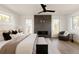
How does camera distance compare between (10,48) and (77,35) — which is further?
(77,35)

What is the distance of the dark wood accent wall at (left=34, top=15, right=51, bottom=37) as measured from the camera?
10508mm

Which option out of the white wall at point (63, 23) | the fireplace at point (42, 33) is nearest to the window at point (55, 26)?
the white wall at point (63, 23)

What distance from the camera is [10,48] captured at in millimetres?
2521

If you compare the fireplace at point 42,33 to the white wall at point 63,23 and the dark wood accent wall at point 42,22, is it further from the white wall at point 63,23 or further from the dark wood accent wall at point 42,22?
the white wall at point 63,23

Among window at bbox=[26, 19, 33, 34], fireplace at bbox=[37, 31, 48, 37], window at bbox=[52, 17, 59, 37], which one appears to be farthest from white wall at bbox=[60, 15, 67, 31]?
window at bbox=[26, 19, 33, 34]

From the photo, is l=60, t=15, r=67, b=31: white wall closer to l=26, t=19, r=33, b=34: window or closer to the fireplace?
the fireplace

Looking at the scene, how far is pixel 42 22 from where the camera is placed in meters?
10.6

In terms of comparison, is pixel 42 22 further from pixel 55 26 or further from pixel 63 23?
pixel 63 23

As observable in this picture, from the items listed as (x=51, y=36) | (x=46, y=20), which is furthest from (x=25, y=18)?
(x=51, y=36)
